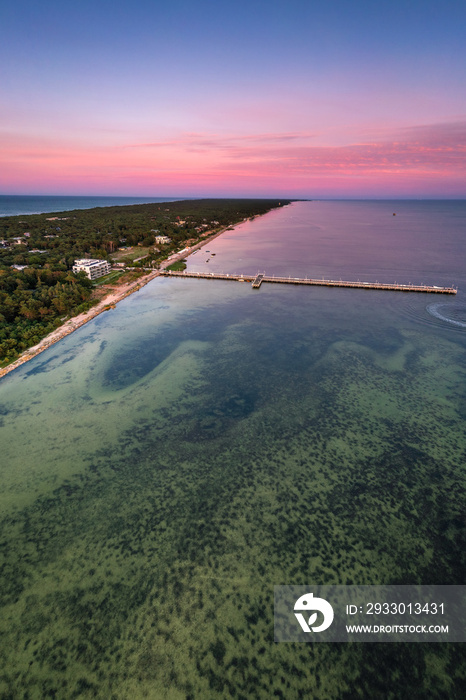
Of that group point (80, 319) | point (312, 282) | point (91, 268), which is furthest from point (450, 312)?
point (91, 268)

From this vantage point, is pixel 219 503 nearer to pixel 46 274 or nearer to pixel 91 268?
pixel 46 274

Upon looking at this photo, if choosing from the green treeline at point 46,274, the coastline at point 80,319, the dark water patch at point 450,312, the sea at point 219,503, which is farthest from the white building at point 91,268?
the dark water patch at point 450,312

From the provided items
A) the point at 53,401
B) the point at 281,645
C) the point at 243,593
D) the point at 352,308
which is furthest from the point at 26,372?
the point at 352,308

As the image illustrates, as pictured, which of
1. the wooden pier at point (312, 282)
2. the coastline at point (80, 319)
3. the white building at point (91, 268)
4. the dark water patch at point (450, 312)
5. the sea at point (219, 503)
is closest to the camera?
the sea at point (219, 503)

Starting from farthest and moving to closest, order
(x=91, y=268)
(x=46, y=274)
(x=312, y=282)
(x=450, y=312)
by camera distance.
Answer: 1. (x=312, y=282)
2. (x=91, y=268)
3. (x=46, y=274)
4. (x=450, y=312)

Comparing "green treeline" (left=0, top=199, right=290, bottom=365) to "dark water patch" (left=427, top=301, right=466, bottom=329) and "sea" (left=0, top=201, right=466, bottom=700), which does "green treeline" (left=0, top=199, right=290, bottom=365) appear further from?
"dark water patch" (left=427, top=301, right=466, bottom=329)

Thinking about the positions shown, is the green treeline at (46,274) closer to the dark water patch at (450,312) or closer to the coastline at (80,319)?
the coastline at (80,319)
